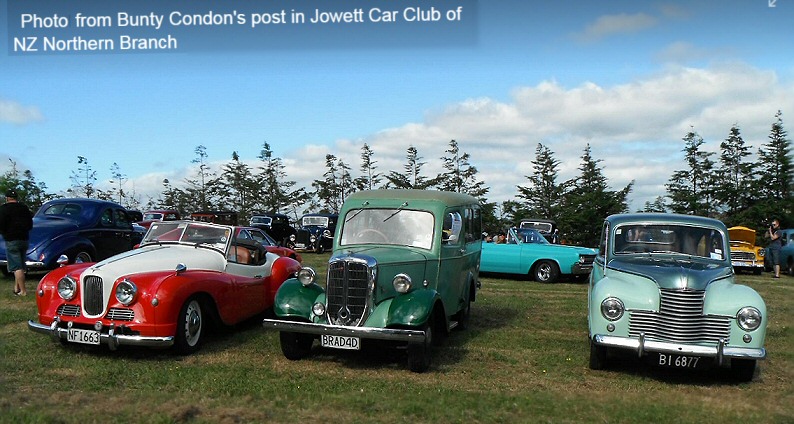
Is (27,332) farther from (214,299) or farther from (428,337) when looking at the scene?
(428,337)

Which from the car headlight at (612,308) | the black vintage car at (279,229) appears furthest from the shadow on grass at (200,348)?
the black vintage car at (279,229)

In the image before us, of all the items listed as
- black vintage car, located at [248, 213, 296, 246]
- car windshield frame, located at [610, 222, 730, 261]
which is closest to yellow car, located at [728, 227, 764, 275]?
car windshield frame, located at [610, 222, 730, 261]

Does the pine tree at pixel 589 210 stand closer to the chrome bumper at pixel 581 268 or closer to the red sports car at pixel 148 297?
the chrome bumper at pixel 581 268

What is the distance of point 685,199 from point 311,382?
36813 mm

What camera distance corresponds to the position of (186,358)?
24.2 ft

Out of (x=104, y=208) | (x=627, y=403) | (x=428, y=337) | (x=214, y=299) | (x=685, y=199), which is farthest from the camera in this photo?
(x=685, y=199)

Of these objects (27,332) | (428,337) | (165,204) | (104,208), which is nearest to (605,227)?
(428,337)

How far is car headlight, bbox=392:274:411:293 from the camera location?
7.31 meters

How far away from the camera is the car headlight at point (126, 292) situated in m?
7.14

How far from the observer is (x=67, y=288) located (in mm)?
7348

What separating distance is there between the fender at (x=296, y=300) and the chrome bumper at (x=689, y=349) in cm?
340

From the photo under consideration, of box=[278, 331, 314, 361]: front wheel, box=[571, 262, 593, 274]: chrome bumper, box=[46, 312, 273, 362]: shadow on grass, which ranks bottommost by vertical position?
box=[46, 312, 273, 362]: shadow on grass

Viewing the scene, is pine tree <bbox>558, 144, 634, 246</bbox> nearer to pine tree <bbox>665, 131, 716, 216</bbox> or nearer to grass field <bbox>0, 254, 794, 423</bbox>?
pine tree <bbox>665, 131, 716, 216</bbox>

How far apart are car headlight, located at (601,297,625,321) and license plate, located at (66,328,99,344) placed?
18.3 feet
